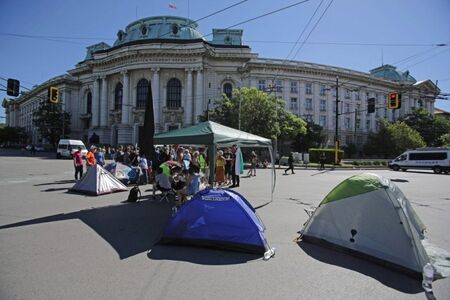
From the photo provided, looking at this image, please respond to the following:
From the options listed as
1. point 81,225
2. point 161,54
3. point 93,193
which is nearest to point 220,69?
point 161,54

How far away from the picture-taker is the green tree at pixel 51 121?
2687 inches

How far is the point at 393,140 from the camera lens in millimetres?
53719

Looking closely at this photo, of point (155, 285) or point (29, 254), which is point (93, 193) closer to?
point (29, 254)

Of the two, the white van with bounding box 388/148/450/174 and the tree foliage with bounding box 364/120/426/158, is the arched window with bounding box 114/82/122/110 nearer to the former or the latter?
the white van with bounding box 388/148/450/174

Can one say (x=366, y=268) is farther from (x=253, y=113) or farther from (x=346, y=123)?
(x=346, y=123)

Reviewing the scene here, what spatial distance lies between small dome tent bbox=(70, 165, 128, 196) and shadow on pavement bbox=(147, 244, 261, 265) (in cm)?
702

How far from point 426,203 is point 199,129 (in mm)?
9065

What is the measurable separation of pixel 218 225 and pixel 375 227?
2.82 metres

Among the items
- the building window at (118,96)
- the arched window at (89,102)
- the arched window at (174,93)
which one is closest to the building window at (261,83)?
the arched window at (174,93)

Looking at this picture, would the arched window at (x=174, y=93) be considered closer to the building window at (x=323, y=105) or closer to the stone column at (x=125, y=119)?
the stone column at (x=125, y=119)

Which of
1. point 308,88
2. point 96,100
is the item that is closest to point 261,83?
point 308,88

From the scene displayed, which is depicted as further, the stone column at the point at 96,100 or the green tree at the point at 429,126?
the green tree at the point at 429,126

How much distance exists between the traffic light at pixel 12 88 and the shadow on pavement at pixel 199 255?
18191mm

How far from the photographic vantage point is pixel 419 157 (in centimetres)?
3131
